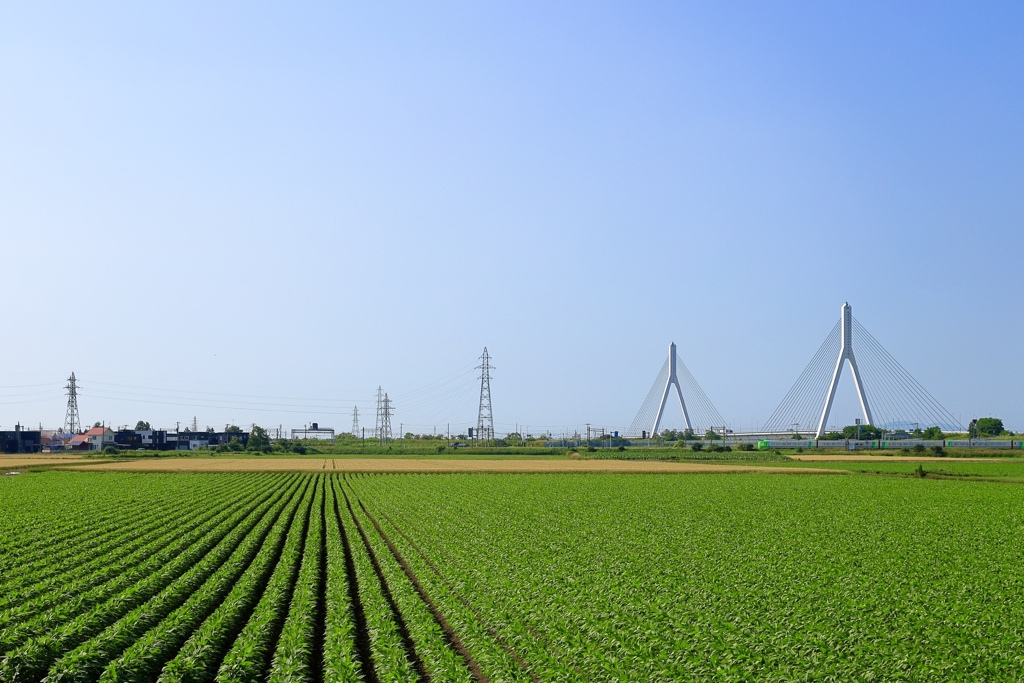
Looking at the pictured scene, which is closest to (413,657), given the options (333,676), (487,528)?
(333,676)

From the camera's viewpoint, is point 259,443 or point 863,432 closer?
point 259,443

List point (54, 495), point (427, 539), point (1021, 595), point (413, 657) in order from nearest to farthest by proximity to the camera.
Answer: point (413, 657), point (1021, 595), point (427, 539), point (54, 495)

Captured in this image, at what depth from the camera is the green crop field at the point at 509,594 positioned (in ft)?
44.9

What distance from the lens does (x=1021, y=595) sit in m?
19.4

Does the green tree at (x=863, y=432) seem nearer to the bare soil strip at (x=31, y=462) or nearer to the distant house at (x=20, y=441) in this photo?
the bare soil strip at (x=31, y=462)

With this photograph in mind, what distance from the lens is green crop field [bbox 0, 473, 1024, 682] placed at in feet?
44.9

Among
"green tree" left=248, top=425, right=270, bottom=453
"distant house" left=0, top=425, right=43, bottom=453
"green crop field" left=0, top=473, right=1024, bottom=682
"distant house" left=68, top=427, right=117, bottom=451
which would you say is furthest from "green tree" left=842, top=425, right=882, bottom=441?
"distant house" left=0, top=425, right=43, bottom=453

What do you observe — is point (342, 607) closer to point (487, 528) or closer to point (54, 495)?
point (487, 528)

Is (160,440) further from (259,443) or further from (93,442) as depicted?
(259,443)

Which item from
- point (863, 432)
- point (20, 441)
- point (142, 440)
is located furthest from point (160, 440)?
point (863, 432)

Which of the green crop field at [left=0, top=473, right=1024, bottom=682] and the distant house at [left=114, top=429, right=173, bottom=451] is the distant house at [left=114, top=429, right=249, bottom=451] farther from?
the green crop field at [left=0, top=473, right=1024, bottom=682]

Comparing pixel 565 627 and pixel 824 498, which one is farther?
pixel 824 498

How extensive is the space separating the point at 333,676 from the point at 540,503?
105 ft

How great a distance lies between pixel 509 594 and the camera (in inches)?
757
